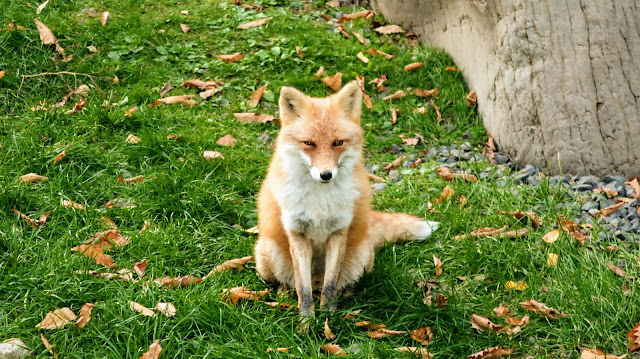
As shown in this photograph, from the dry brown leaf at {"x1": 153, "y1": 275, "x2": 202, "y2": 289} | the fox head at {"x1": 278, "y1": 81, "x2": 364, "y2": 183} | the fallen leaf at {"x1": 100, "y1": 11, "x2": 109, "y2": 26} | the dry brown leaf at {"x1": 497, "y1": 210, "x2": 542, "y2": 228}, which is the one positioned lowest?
the dry brown leaf at {"x1": 153, "y1": 275, "x2": 202, "y2": 289}

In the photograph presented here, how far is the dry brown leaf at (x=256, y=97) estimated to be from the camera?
23.3 feet

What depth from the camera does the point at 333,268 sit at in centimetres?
444

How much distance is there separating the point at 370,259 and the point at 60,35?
16.8 ft

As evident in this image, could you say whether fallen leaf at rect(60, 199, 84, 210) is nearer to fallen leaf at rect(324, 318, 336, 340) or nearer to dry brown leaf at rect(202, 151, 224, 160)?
dry brown leaf at rect(202, 151, 224, 160)

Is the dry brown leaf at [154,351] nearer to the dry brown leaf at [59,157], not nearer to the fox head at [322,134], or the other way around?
the fox head at [322,134]

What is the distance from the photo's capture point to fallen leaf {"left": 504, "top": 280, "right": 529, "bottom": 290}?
4555 mm

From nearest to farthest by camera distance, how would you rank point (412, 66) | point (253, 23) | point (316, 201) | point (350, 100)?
1. point (316, 201)
2. point (350, 100)
3. point (412, 66)
4. point (253, 23)

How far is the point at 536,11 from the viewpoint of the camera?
5.87 m

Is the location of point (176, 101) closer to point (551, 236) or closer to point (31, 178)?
point (31, 178)

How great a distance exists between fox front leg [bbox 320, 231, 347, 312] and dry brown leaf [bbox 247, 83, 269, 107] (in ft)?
9.95

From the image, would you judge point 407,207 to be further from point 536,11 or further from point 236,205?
point 536,11

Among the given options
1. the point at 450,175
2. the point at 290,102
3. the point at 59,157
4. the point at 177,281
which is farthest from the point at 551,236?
the point at 59,157

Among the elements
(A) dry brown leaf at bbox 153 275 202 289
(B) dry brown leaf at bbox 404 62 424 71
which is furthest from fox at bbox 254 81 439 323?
(B) dry brown leaf at bbox 404 62 424 71

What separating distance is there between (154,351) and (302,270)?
1.14 m
